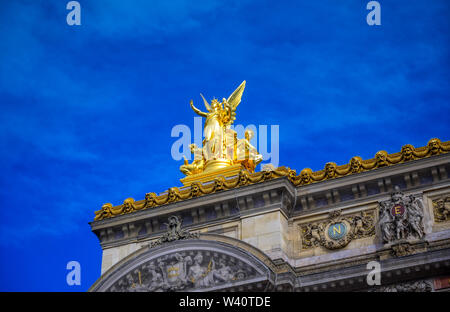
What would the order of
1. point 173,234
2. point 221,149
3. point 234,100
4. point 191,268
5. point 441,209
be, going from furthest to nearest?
1. point 234,100
2. point 221,149
3. point 173,234
4. point 191,268
5. point 441,209

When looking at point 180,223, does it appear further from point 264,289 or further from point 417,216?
point 417,216

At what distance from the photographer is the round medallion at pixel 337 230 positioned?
35.9 m

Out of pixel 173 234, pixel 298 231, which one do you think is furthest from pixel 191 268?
pixel 298 231

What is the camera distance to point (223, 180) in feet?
124

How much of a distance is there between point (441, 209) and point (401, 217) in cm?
126

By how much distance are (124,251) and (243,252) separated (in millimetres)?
4983

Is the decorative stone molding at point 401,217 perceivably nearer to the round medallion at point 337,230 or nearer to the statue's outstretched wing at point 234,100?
the round medallion at point 337,230

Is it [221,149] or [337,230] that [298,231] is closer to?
[337,230]

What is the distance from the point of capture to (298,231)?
36.8m

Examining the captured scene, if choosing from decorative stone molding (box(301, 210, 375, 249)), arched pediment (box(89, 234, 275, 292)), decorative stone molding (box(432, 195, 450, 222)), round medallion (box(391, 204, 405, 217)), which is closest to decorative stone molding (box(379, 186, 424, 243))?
round medallion (box(391, 204, 405, 217))

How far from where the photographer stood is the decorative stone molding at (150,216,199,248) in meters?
37.2

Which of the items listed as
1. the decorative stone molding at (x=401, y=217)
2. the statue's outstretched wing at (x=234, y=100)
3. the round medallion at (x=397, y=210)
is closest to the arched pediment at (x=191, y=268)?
the decorative stone molding at (x=401, y=217)
